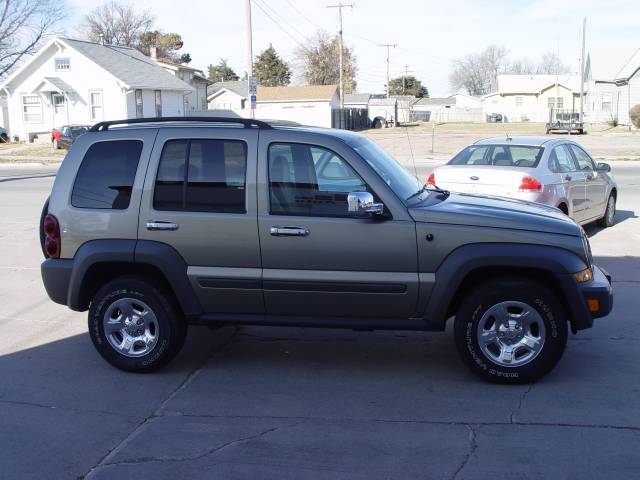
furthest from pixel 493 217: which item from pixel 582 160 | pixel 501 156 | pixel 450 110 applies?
pixel 450 110

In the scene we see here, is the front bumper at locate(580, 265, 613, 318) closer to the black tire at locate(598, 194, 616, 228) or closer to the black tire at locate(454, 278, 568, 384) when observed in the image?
the black tire at locate(454, 278, 568, 384)

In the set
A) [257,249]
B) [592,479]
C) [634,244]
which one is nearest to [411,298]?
[257,249]

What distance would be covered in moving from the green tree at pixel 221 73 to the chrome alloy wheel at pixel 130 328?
10923 centimetres

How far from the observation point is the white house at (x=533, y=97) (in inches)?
3292

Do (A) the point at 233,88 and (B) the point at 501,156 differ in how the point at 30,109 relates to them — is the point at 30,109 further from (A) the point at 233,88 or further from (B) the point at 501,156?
(B) the point at 501,156

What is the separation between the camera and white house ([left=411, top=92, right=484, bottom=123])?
91.4m

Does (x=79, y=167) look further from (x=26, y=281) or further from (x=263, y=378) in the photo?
(x=26, y=281)

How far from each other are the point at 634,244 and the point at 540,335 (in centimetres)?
640

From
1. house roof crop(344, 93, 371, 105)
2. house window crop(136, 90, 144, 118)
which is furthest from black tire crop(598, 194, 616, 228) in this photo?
house roof crop(344, 93, 371, 105)

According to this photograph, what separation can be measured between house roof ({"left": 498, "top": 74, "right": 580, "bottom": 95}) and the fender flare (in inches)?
3274

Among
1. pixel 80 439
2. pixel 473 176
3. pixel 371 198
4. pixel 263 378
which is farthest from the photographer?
pixel 473 176

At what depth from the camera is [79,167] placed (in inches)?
232

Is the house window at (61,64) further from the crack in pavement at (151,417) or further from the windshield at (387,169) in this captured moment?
the windshield at (387,169)

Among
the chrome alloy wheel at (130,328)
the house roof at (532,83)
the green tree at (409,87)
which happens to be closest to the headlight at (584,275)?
the chrome alloy wheel at (130,328)
